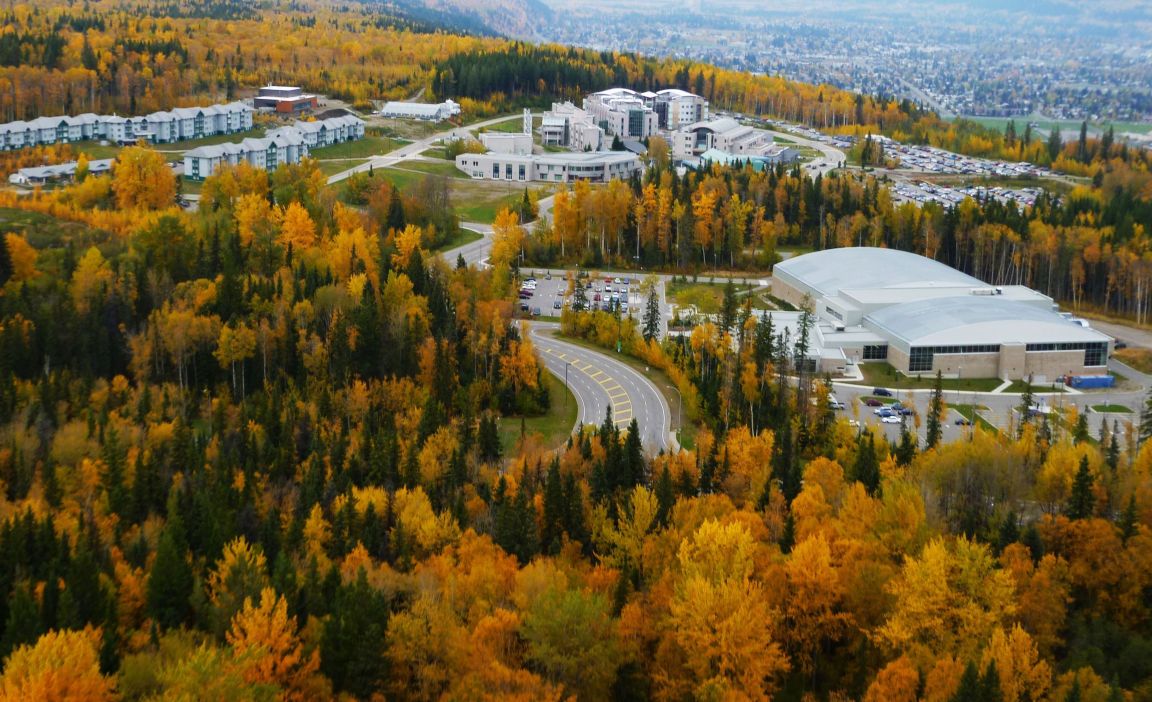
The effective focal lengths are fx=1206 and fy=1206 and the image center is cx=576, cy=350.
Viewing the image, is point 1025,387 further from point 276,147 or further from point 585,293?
point 276,147

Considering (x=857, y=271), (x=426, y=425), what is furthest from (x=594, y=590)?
(x=857, y=271)

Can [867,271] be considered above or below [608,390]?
above

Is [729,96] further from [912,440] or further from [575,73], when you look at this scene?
[912,440]

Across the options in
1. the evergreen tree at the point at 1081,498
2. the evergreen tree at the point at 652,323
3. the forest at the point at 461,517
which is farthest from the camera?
the evergreen tree at the point at 652,323

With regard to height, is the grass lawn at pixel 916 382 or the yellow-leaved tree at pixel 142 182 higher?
the yellow-leaved tree at pixel 142 182

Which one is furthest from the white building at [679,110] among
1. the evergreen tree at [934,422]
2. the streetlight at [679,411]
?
the evergreen tree at [934,422]

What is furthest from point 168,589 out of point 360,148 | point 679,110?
point 679,110

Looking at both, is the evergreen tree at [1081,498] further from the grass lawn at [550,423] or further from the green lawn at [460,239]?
the green lawn at [460,239]
